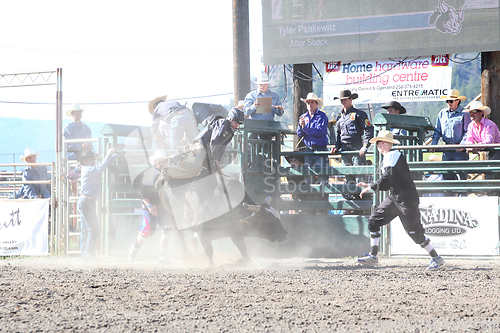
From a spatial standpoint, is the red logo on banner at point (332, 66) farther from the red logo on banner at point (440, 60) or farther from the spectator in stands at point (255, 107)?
the spectator in stands at point (255, 107)

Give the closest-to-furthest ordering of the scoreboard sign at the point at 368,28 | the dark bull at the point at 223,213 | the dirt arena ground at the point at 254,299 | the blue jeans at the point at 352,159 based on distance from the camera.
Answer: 1. the dirt arena ground at the point at 254,299
2. the dark bull at the point at 223,213
3. the blue jeans at the point at 352,159
4. the scoreboard sign at the point at 368,28

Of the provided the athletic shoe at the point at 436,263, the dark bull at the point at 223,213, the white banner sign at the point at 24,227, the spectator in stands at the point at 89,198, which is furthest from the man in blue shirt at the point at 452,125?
the white banner sign at the point at 24,227

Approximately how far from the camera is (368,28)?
11.9 m

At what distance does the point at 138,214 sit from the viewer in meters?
10.4

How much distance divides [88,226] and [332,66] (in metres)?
6.84

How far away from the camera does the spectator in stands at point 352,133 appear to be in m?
9.73

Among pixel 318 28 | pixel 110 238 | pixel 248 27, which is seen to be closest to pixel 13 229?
pixel 110 238

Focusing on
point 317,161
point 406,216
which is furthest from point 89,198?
point 406,216

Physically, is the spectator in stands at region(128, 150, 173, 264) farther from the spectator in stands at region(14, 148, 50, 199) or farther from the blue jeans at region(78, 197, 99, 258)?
the spectator in stands at region(14, 148, 50, 199)

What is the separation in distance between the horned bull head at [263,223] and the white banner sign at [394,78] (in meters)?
5.50

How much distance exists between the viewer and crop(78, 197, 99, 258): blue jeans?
380 inches

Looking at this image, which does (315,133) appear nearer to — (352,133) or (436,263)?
(352,133)

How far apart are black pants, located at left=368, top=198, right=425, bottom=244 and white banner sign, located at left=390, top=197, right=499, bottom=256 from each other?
1.21 m

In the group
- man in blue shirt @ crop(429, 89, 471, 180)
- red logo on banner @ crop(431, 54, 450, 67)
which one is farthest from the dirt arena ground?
red logo on banner @ crop(431, 54, 450, 67)
